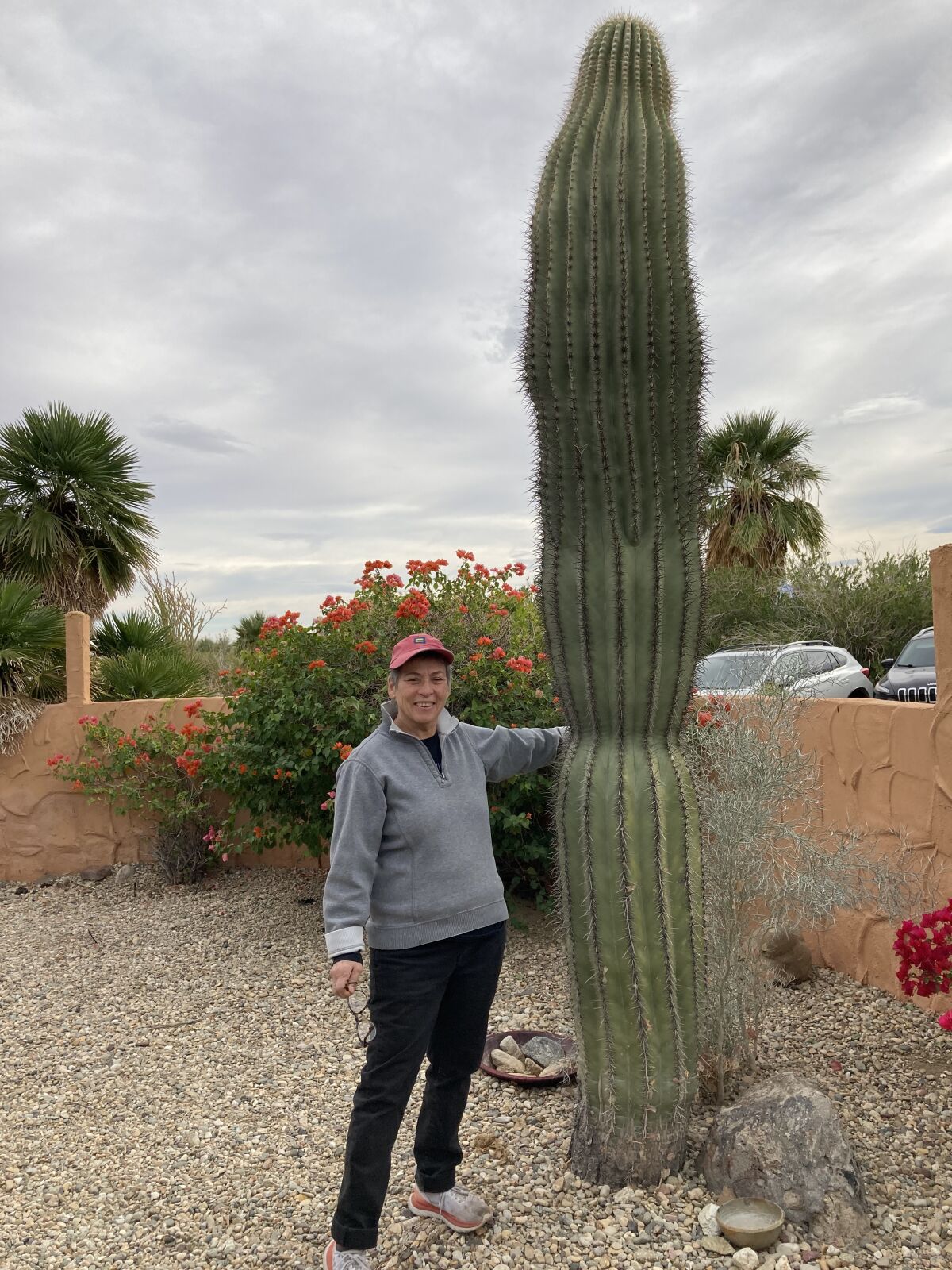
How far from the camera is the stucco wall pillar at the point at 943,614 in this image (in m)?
4.12

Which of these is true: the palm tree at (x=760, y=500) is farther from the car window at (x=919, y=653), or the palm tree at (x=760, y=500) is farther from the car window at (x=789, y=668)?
the car window at (x=789, y=668)

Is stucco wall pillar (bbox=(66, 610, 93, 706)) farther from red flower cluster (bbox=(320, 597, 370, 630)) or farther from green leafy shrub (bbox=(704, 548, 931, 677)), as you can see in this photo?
green leafy shrub (bbox=(704, 548, 931, 677))

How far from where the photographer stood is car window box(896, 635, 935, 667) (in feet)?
35.0

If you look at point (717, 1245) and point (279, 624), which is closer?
point (717, 1245)

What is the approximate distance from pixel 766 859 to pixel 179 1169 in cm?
265

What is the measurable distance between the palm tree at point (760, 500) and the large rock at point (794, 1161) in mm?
14635

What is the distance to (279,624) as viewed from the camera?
6.70 meters

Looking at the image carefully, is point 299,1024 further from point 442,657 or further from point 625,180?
point 625,180

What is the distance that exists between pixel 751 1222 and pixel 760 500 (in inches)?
639

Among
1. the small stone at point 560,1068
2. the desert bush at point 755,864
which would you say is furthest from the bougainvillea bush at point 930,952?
the small stone at point 560,1068

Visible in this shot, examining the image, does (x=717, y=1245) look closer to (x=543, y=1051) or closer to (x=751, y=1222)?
(x=751, y=1222)

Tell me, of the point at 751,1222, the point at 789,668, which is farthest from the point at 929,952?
the point at 789,668

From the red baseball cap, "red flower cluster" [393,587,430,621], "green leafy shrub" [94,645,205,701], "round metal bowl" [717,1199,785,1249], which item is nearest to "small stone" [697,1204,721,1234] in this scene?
"round metal bowl" [717,1199,785,1249]

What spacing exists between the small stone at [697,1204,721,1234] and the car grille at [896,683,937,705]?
26.2ft
